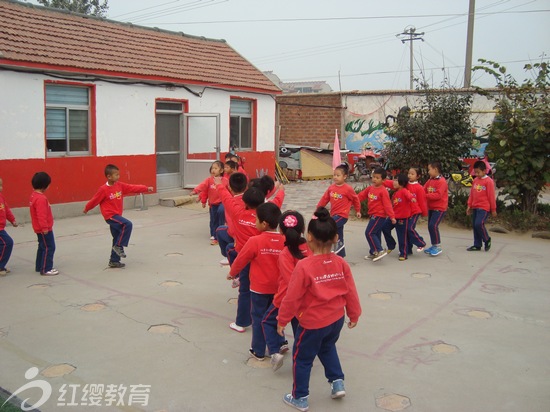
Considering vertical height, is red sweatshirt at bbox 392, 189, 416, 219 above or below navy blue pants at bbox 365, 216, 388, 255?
above

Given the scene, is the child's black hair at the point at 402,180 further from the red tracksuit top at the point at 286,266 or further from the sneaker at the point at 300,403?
the sneaker at the point at 300,403

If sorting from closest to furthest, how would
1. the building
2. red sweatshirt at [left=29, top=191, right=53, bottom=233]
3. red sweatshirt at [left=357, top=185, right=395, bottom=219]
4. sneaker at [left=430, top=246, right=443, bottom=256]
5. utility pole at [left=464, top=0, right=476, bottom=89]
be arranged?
red sweatshirt at [left=29, top=191, right=53, bottom=233] → red sweatshirt at [left=357, top=185, right=395, bottom=219] → sneaker at [left=430, top=246, right=443, bottom=256] → the building → utility pole at [left=464, top=0, right=476, bottom=89]

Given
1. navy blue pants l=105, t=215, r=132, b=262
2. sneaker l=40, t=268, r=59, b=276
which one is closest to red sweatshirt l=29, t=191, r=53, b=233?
sneaker l=40, t=268, r=59, b=276

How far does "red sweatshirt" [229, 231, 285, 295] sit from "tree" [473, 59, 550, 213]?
284 inches

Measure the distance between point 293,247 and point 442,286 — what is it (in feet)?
11.6

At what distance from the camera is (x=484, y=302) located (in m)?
6.31

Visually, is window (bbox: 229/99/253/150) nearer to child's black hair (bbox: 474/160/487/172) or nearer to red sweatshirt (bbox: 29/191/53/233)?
child's black hair (bbox: 474/160/487/172)

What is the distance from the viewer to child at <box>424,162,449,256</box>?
28.4 ft

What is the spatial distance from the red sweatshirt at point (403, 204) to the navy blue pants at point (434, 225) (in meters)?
0.57

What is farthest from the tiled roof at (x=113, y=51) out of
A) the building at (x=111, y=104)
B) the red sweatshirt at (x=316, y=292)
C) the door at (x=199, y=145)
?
the red sweatshirt at (x=316, y=292)

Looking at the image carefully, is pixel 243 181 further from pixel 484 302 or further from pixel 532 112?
pixel 532 112

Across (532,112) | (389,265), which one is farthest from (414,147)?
(389,265)

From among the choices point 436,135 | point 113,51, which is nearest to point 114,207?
point 113,51

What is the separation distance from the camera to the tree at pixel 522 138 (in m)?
10.3
